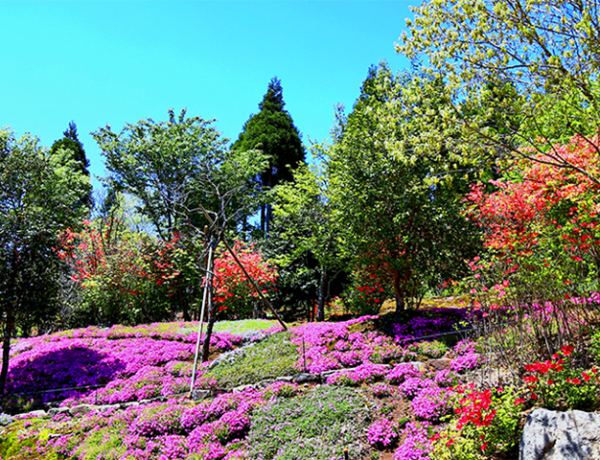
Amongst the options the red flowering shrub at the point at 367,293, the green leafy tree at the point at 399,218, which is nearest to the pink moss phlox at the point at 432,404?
the green leafy tree at the point at 399,218

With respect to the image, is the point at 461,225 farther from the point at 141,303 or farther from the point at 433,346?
the point at 141,303

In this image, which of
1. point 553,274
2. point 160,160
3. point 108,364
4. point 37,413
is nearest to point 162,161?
point 160,160

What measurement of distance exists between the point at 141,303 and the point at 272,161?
1471cm

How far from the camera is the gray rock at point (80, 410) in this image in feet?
26.2

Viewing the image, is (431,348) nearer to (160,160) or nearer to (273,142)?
(160,160)

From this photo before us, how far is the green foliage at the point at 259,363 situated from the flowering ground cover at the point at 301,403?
4 centimetres

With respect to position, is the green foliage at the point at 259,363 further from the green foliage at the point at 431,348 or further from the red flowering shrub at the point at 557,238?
the red flowering shrub at the point at 557,238

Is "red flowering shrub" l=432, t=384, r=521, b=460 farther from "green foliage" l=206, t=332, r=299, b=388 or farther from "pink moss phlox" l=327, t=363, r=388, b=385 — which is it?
"green foliage" l=206, t=332, r=299, b=388

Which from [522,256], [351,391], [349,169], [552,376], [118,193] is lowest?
[351,391]

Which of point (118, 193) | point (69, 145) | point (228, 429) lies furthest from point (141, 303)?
point (69, 145)

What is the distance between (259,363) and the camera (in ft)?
28.8

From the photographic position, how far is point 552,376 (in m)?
4.10

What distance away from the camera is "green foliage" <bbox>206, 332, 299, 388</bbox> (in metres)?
7.98

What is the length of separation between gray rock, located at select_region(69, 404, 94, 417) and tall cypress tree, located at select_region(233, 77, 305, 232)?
69.7 ft
